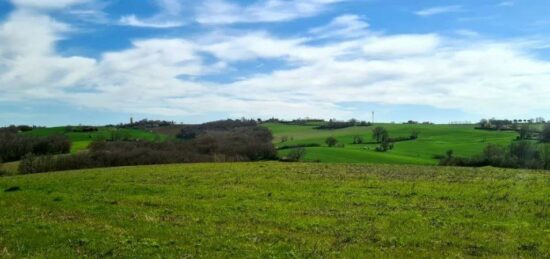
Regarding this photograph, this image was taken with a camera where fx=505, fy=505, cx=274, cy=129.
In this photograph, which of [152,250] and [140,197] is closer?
[152,250]

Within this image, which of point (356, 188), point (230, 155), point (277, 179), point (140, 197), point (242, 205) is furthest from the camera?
point (230, 155)

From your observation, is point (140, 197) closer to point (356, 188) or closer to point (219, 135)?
point (356, 188)

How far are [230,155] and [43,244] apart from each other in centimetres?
7697

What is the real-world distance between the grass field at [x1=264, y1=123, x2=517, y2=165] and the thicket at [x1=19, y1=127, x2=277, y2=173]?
7204 mm

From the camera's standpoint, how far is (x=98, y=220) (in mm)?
19469

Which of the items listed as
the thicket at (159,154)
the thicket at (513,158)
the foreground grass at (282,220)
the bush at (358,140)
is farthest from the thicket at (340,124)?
the foreground grass at (282,220)

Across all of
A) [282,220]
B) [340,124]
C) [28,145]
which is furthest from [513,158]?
[340,124]

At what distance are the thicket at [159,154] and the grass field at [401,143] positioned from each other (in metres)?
7.20

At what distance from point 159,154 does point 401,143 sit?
61.6 metres

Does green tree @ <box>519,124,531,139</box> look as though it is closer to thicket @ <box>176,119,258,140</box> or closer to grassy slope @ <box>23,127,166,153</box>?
thicket @ <box>176,119,258,140</box>

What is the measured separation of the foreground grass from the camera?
14102mm

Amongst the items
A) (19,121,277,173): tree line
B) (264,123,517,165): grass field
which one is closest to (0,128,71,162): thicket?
(19,121,277,173): tree line

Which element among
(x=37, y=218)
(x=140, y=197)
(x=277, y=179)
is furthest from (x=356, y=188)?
(x=37, y=218)

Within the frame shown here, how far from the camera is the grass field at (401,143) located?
295 ft
